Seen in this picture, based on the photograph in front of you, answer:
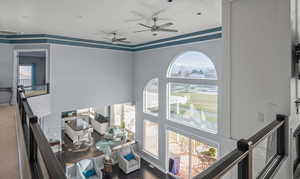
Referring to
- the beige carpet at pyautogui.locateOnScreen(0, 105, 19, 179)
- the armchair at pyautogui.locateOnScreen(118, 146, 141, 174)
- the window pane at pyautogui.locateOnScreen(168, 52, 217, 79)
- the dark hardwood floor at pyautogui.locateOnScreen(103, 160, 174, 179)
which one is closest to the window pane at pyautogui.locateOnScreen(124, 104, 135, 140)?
the armchair at pyautogui.locateOnScreen(118, 146, 141, 174)

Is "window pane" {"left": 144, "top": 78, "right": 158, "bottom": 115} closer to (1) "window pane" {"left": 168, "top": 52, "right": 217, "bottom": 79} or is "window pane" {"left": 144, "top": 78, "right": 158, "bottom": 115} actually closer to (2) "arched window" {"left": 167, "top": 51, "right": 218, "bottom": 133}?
(2) "arched window" {"left": 167, "top": 51, "right": 218, "bottom": 133}

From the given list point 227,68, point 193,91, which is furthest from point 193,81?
point 227,68

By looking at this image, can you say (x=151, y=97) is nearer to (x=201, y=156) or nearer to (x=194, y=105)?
(x=194, y=105)

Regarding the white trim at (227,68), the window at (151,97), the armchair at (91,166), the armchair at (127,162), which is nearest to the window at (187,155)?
the window at (151,97)

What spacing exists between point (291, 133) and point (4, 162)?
11.7ft

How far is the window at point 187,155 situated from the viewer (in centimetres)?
645

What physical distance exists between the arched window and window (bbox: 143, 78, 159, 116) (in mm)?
958

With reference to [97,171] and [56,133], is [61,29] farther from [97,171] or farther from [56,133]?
[97,171]

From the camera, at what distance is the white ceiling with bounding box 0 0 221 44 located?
3.89 metres

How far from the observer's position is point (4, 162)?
2000 mm

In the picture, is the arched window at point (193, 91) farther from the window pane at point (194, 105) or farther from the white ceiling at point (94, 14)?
the white ceiling at point (94, 14)

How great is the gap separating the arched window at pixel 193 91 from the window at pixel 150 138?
137cm

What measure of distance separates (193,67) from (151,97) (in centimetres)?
293

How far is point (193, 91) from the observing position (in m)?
6.92
